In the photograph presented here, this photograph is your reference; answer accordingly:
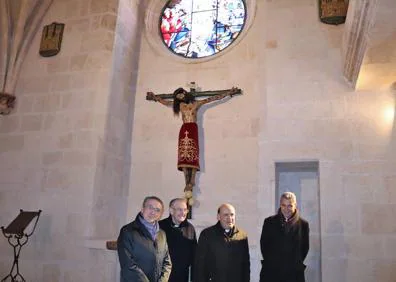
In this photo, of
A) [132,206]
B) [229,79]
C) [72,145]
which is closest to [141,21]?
[229,79]

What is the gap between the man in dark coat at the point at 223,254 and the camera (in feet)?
9.69

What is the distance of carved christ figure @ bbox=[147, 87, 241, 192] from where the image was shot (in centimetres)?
511

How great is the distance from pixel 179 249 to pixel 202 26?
3.94 meters

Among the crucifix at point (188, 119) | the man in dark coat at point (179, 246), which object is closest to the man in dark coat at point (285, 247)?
the man in dark coat at point (179, 246)

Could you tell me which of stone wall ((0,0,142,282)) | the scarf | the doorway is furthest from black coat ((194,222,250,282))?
stone wall ((0,0,142,282))

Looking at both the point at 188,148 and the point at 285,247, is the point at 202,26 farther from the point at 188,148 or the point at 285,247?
the point at 285,247

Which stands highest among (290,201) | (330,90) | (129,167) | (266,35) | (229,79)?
(266,35)

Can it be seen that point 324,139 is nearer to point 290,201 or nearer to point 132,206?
point 290,201

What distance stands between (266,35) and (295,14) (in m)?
0.45

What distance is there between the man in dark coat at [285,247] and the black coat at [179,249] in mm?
643

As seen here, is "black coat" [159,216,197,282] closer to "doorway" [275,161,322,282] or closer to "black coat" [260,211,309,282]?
"black coat" [260,211,309,282]

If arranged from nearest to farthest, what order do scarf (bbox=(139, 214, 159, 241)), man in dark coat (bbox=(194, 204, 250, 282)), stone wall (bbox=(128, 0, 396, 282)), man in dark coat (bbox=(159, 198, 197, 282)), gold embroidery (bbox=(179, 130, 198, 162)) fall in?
scarf (bbox=(139, 214, 159, 241))
man in dark coat (bbox=(194, 204, 250, 282))
man in dark coat (bbox=(159, 198, 197, 282))
stone wall (bbox=(128, 0, 396, 282))
gold embroidery (bbox=(179, 130, 198, 162))

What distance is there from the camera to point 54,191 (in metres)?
5.30

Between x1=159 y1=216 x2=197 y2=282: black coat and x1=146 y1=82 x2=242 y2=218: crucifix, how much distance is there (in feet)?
6.23
